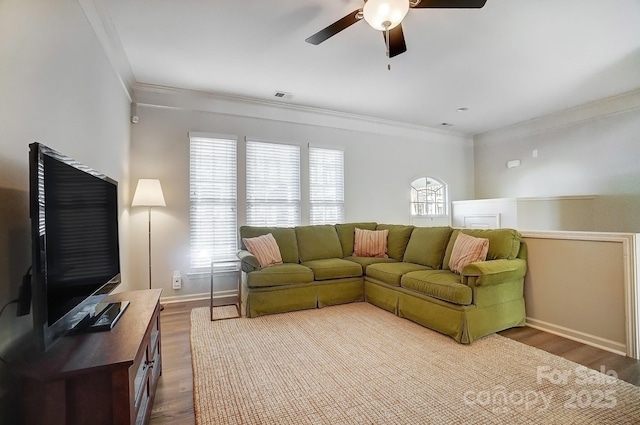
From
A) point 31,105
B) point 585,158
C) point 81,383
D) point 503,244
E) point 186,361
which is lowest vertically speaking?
point 186,361

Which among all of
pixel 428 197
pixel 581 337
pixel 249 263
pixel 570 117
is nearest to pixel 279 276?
pixel 249 263

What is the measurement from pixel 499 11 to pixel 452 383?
114 inches

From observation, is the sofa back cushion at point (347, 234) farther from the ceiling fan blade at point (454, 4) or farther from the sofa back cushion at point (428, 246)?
the ceiling fan blade at point (454, 4)

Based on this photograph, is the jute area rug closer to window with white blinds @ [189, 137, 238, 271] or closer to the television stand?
the television stand

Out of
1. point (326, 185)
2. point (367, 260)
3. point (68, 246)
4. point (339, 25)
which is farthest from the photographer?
point (326, 185)

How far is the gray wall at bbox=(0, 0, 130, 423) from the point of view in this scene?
4.06 ft

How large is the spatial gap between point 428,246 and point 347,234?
4.18ft

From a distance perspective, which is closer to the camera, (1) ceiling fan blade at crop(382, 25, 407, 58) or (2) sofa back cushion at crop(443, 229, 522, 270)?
(1) ceiling fan blade at crop(382, 25, 407, 58)

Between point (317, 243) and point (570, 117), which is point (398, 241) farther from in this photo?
point (570, 117)

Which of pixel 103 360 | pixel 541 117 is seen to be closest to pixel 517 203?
pixel 541 117

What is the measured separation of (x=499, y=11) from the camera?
8.07ft

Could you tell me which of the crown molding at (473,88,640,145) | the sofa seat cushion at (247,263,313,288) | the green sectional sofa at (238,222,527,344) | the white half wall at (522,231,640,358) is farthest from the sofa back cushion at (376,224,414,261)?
the crown molding at (473,88,640,145)

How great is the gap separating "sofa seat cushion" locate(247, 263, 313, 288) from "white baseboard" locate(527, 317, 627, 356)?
2358 mm

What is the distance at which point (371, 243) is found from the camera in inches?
168
